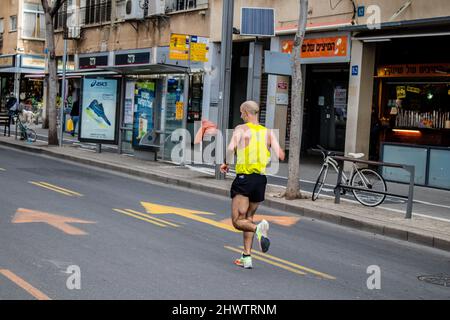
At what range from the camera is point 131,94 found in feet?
73.4

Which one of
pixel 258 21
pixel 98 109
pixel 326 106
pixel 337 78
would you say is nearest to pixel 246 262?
pixel 258 21

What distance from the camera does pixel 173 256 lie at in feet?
27.8

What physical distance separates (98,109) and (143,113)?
2.41 meters

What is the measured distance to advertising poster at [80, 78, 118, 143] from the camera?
23469 millimetres

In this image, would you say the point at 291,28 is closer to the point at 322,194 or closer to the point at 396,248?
the point at 322,194

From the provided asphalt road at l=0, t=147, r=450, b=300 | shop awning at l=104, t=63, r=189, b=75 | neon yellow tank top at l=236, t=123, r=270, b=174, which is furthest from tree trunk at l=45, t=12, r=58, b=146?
neon yellow tank top at l=236, t=123, r=270, b=174

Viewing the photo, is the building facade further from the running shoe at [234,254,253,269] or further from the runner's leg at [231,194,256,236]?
the running shoe at [234,254,253,269]

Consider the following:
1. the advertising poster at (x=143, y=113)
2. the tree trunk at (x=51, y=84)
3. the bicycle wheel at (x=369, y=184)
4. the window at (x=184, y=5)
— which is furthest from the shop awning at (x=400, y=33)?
the tree trunk at (x=51, y=84)

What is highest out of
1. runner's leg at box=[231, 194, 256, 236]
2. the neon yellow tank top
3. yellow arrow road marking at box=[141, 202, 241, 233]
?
the neon yellow tank top

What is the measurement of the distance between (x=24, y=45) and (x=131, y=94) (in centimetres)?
2499

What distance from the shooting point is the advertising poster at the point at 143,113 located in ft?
70.6

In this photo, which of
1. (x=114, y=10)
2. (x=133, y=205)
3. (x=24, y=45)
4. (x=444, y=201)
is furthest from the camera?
(x=24, y=45)

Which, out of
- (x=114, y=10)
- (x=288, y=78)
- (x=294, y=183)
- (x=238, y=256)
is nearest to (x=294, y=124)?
(x=294, y=183)

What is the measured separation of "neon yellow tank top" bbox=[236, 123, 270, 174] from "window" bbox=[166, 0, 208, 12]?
19.9 meters
